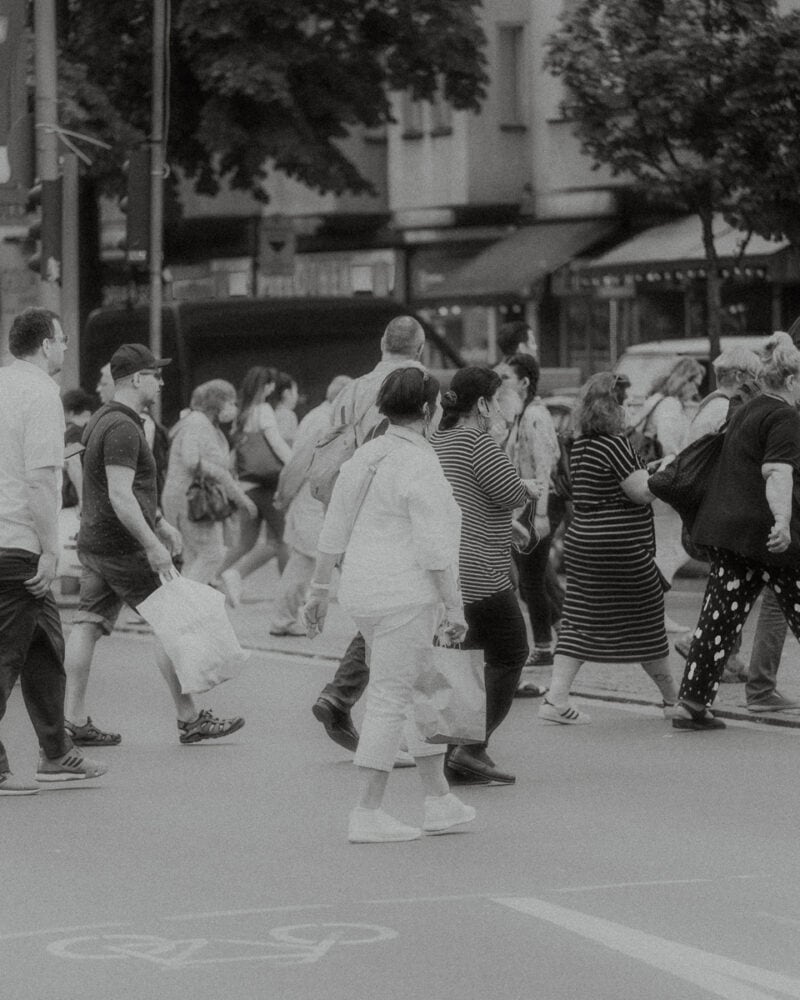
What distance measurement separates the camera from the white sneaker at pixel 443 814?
28.4ft

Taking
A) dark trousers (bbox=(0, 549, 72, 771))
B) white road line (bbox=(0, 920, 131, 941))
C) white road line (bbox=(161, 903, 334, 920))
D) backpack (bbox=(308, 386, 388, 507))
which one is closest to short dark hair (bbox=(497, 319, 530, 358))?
backpack (bbox=(308, 386, 388, 507))

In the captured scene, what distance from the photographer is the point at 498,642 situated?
10.1 m

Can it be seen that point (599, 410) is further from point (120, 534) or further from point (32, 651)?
point (32, 651)

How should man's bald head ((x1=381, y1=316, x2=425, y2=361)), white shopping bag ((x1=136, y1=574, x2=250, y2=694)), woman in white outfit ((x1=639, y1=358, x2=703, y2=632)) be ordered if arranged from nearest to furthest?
1. man's bald head ((x1=381, y1=316, x2=425, y2=361))
2. white shopping bag ((x1=136, y1=574, x2=250, y2=694))
3. woman in white outfit ((x1=639, y1=358, x2=703, y2=632))

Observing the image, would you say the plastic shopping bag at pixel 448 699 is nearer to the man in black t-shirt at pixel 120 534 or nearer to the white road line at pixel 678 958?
the white road line at pixel 678 958

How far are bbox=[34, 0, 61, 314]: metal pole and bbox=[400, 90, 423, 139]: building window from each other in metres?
19.4

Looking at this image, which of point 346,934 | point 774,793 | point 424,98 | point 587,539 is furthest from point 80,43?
point 346,934

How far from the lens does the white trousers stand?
27.8 ft

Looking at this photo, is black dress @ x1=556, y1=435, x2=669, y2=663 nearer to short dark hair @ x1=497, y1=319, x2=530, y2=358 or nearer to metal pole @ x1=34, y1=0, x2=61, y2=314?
short dark hair @ x1=497, y1=319, x2=530, y2=358

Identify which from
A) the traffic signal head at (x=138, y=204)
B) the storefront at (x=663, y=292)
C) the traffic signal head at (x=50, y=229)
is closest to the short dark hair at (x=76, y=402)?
the traffic signal head at (x=50, y=229)

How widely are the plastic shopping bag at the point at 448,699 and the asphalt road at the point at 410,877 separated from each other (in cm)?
35

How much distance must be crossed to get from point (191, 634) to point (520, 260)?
2751 centimetres

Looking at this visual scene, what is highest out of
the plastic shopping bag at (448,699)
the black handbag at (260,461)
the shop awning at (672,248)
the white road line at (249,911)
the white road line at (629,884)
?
Result: the shop awning at (672,248)

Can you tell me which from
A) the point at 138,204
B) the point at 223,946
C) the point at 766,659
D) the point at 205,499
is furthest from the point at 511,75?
the point at 223,946
